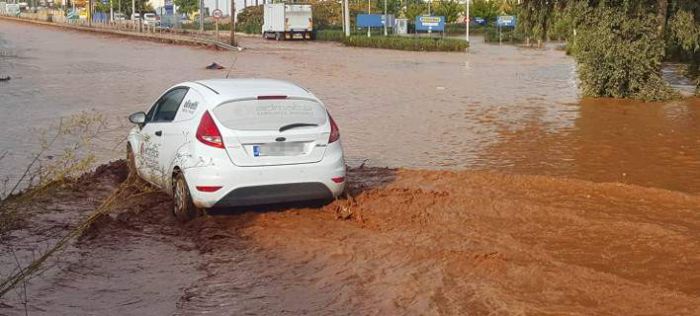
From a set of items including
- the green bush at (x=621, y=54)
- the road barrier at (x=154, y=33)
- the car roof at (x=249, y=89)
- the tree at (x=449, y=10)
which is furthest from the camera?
the tree at (x=449, y=10)

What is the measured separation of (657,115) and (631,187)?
32.8 ft

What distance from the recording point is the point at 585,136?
49.4ft

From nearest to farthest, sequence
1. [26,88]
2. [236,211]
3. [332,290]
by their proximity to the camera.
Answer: [332,290] < [236,211] < [26,88]

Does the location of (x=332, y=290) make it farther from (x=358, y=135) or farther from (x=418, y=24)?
(x=418, y=24)

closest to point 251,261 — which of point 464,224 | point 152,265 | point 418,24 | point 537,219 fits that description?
point 152,265

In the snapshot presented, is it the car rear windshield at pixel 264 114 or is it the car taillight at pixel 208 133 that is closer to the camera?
the car taillight at pixel 208 133

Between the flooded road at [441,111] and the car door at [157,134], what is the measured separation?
3.03 meters

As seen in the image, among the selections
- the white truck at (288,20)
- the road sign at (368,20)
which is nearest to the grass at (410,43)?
the white truck at (288,20)

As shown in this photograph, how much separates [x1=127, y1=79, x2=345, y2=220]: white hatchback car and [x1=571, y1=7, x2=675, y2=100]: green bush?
15380mm

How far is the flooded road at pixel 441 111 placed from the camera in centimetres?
1225

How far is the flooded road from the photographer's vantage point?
40.2 ft

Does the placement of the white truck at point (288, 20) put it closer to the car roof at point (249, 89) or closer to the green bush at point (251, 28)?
the green bush at point (251, 28)

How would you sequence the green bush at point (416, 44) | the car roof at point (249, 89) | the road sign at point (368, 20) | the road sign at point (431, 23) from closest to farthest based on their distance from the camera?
the car roof at point (249, 89) < the green bush at point (416, 44) < the road sign at point (431, 23) < the road sign at point (368, 20)

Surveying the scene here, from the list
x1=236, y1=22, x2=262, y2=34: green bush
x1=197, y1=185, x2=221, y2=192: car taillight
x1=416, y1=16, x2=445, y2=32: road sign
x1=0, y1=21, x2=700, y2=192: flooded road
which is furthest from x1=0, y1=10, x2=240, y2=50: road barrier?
x1=197, y1=185, x2=221, y2=192: car taillight
